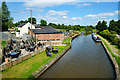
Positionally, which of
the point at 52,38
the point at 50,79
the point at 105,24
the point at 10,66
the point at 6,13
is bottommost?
the point at 50,79

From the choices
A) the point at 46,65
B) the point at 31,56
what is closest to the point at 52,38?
the point at 31,56

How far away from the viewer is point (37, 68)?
1461cm

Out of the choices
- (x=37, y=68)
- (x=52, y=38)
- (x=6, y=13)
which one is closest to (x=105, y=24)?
(x=52, y=38)

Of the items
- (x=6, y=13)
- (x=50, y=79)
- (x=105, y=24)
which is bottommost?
(x=50, y=79)

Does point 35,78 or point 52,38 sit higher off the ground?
point 52,38

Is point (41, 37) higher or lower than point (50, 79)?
higher

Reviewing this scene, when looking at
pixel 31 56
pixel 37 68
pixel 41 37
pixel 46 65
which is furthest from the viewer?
pixel 41 37

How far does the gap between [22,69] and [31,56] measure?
573 centimetres

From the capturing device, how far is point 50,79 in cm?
1302

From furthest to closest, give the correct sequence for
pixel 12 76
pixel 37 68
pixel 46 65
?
pixel 46 65 < pixel 37 68 < pixel 12 76

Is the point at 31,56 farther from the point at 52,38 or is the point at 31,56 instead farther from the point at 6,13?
the point at 6,13

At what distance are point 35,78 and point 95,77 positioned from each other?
22.4 ft

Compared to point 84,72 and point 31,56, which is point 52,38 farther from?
point 84,72

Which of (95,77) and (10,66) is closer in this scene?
(95,77)
